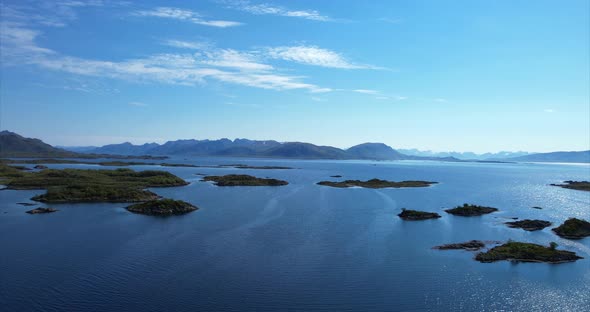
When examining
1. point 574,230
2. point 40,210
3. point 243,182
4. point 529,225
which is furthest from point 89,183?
point 574,230

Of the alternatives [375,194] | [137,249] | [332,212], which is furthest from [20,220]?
[375,194]

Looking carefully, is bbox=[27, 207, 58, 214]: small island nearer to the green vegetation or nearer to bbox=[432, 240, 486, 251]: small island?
the green vegetation

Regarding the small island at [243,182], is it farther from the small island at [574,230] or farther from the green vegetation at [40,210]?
the small island at [574,230]

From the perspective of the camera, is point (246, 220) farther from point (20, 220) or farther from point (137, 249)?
point (20, 220)

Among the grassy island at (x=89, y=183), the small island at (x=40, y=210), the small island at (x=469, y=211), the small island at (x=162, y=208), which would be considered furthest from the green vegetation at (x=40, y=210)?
the small island at (x=469, y=211)

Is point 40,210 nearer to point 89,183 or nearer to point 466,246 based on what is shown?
point 89,183

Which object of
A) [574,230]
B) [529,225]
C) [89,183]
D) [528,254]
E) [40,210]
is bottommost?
[528,254]

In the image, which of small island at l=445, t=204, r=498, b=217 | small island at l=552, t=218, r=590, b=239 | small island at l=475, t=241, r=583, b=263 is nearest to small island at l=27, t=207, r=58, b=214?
small island at l=475, t=241, r=583, b=263
